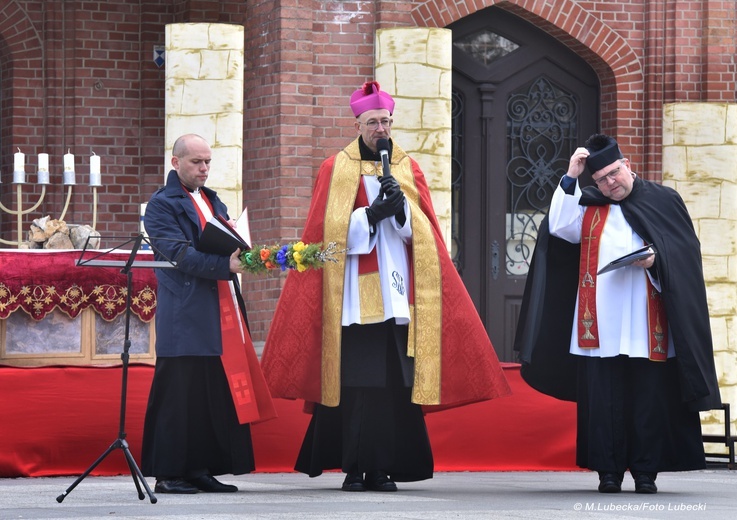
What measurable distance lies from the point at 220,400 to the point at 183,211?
93 centimetres

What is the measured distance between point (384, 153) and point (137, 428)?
8.41 ft

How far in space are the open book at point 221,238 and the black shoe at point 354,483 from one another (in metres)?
1.25

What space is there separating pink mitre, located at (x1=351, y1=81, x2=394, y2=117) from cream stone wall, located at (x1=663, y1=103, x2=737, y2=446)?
5.02 metres

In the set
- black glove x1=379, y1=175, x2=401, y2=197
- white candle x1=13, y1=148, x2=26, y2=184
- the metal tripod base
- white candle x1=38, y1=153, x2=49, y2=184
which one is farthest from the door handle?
the metal tripod base

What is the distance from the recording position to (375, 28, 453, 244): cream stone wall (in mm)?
11570

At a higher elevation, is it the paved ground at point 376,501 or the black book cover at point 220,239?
the black book cover at point 220,239

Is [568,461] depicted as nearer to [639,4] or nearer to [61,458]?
[61,458]

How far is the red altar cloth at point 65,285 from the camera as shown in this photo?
9039 mm

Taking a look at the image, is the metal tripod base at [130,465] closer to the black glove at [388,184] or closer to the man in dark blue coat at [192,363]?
the man in dark blue coat at [192,363]

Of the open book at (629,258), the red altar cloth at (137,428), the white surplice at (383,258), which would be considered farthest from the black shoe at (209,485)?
the open book at (629,258)

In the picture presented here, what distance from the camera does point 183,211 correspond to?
7562mm

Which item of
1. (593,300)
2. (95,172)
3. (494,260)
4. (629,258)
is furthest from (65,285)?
(494,260)

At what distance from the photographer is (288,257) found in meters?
7.02

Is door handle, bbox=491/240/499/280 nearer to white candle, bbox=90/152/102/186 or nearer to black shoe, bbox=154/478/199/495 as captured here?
white candle, bbox=90/152/102/186
